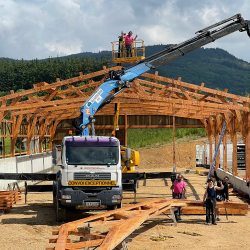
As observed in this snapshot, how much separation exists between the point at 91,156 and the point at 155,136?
40.3m

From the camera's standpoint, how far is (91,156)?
45.3 ft

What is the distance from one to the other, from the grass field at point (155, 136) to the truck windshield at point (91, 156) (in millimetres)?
36371

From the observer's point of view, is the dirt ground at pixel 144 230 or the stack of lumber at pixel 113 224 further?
the dirt ground at pixel 144 230

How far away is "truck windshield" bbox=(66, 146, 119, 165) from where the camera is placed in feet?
45.0

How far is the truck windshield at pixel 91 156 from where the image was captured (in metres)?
13.7

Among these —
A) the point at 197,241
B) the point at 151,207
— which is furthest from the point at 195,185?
the point at 197,241

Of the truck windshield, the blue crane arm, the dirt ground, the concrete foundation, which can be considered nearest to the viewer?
the dirt ground

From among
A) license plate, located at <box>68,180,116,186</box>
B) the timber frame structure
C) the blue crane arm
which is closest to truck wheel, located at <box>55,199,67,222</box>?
license plate, located at <box>68,180,116,186</box>

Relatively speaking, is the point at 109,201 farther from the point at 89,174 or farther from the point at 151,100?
the point at 151,100

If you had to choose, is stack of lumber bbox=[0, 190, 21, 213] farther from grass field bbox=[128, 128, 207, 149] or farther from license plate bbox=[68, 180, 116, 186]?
grass field bbox=[128, 128, 207, 149]

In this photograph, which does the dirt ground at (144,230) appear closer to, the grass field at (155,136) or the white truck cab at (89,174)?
the white truck cab at (89,174)

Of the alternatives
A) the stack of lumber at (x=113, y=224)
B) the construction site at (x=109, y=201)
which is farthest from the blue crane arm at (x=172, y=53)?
the stack of lumber at (x=113, y=224)

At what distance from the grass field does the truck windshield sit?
36.4 meters

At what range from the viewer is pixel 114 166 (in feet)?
45.0
